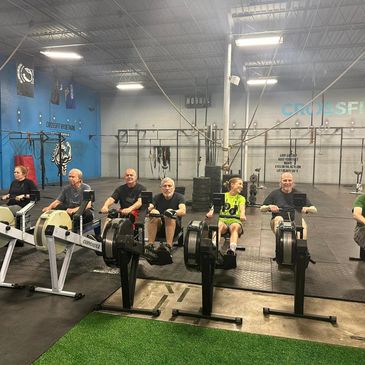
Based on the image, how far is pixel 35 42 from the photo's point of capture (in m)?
8.52

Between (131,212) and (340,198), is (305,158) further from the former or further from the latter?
(131,212)

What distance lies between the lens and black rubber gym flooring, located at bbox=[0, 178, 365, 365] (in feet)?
7.45

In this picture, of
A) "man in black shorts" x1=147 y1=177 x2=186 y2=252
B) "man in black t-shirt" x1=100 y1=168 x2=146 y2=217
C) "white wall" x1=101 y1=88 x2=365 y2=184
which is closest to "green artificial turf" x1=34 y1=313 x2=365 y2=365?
"man in black shorts" x1=147 y1=177 x2=186 y2=252

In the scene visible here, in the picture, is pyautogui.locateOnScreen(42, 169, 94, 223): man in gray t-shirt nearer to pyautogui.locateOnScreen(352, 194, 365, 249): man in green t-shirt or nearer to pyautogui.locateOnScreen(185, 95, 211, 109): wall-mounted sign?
pyautogui.locateOnScreen(352, 194, 365, 249): man in green t-shirt

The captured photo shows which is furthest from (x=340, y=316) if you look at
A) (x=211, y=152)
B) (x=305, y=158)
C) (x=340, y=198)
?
(x=305, y=158)

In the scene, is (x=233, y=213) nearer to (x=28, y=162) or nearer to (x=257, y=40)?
(x=257, y=40)

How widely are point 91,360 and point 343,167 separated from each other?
41.3 feet

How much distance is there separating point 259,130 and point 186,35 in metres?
5.95

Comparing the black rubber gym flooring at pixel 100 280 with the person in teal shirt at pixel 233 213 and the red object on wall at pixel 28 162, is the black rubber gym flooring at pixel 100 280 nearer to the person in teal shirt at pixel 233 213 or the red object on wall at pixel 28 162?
the person in teal shirt at pixel 233 213

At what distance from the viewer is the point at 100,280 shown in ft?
10.4

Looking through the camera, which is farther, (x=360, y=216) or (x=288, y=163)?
(x=288, y=163)

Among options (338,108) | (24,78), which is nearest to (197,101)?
(338,108)

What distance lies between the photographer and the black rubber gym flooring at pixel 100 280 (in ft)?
7.45

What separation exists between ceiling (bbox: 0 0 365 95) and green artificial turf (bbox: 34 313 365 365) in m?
3.43
